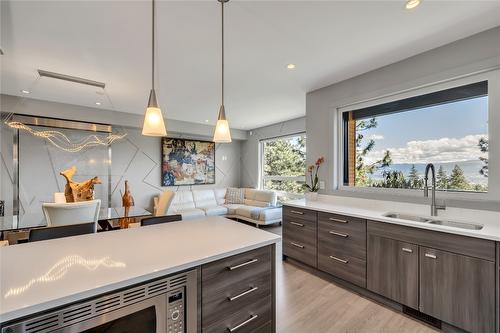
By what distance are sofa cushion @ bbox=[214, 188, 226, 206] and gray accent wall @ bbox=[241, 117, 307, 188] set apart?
887 millimetres

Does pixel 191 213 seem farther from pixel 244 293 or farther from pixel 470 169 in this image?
pixel 470 169

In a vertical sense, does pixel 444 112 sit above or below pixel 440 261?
above

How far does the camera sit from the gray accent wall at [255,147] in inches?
221

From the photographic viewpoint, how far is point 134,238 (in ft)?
4.61

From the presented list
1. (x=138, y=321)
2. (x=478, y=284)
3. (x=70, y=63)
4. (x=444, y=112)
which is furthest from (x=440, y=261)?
(x=70, y=63)

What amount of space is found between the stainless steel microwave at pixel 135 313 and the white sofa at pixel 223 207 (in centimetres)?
384

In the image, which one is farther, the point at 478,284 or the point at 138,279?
the point at 478,284

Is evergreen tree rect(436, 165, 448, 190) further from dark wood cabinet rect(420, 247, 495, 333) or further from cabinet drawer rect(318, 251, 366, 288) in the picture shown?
cabinet drawer rect(318, 251, 366, 288)

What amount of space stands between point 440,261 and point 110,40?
3.56 metres

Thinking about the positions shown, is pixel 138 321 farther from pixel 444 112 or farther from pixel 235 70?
pixel 444 112

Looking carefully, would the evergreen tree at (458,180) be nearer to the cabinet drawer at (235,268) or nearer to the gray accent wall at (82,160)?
the cabinet drawer at (235,268)

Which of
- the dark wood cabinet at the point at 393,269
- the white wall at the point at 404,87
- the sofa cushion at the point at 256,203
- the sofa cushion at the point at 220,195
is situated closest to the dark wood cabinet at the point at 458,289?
the dark wood cabinet at the point at 393,269

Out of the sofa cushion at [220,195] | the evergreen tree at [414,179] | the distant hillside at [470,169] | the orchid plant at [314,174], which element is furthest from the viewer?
the sofa cushion at [220,195]

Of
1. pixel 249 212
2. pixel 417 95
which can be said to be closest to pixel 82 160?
pixel 249 212
